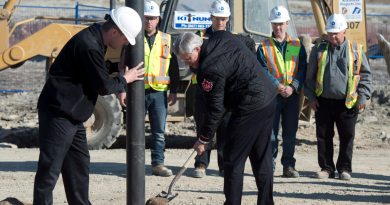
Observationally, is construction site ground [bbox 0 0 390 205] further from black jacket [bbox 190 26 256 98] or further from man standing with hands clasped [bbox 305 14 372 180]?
black jacket [bbox 190 26 256 98]

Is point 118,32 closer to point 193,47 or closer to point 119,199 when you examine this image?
point 193,47

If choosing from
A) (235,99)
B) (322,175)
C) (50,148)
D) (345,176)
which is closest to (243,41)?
(235,99)

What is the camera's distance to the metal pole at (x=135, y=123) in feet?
11.1

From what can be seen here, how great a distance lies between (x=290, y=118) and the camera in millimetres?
5820

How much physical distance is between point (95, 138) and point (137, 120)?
14.5 feet

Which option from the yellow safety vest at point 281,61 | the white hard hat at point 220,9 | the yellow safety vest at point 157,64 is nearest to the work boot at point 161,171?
the yellow safety vest at point 157,64

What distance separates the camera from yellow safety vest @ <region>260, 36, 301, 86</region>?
5.77 metres

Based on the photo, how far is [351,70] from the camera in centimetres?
562

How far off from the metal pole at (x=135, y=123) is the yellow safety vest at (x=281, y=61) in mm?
2708

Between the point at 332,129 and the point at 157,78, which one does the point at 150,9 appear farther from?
the point at 332,129

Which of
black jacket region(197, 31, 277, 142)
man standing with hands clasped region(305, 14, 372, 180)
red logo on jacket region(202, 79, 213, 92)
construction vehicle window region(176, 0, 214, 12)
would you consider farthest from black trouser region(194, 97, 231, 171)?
construction vehicle window region(176, 0, 214, 12)

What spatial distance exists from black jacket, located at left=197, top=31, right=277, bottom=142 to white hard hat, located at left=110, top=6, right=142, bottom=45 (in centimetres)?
66

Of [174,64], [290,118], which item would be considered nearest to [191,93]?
[174,64]

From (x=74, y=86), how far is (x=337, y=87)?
3363 mm
